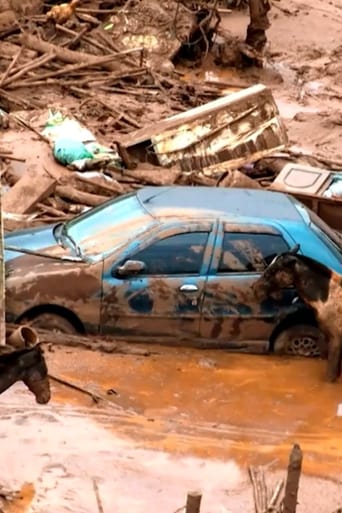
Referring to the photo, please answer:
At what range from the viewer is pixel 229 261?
11.8 metres

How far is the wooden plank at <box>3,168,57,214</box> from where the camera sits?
49.7ft

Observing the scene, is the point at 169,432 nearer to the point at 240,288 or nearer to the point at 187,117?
the point at 240,288

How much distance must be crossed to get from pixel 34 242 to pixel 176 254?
5.46 feet

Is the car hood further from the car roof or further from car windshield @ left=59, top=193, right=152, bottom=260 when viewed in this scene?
the car roof

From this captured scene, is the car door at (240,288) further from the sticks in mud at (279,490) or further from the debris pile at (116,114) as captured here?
the debris pile at (116,114)

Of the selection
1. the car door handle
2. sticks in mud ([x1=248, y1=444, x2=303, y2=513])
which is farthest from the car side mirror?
sticks in mud ([x1=248, y1=444, x2=303, y2=513])

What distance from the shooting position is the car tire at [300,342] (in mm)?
12070

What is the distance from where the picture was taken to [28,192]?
610 inches

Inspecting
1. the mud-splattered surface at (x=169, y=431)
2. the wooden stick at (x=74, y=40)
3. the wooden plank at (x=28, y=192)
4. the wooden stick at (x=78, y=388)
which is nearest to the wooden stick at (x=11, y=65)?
the wooden stick at (x=74, y=40)

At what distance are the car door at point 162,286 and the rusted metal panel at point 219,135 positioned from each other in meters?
5.52

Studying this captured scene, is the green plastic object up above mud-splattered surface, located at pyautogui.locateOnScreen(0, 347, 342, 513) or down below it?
below

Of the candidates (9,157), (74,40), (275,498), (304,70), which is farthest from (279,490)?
(304,70)

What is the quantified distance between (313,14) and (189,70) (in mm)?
6331

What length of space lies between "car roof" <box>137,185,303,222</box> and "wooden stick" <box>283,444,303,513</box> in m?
5.52
